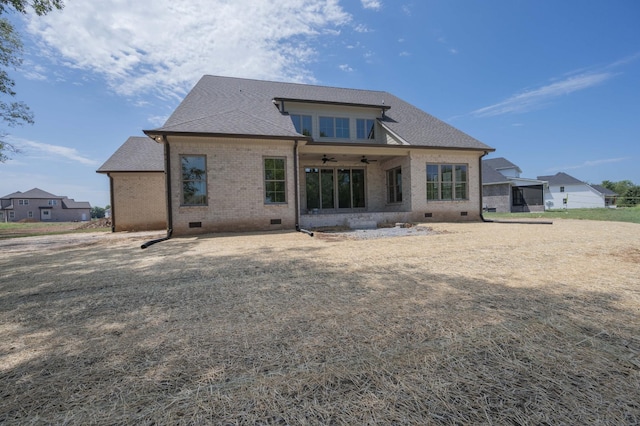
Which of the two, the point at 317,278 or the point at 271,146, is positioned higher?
the point at 271,146

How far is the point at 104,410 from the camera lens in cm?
146

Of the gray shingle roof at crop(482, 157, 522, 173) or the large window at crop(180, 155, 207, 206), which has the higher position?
the gray shingle roof at crop(482, 157, 522, 173)

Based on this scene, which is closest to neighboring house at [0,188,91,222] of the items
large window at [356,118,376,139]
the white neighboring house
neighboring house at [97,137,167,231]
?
neighboring house at [97,137,167,231]

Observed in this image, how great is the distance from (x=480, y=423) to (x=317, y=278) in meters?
2.72

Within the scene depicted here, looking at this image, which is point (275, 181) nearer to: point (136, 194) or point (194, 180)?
point (194, 180)

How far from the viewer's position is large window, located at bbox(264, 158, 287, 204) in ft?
35.5

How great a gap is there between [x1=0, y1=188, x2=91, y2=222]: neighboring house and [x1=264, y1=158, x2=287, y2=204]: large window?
2722 inches

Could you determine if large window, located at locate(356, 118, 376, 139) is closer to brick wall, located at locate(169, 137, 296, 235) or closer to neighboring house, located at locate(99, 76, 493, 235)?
neighboring house, located at locate(99, 76, 493, 235)

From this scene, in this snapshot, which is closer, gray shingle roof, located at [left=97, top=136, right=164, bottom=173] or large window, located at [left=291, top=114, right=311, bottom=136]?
gray shingle roof, located at [left=97, top=136, right=164, bottom=173]

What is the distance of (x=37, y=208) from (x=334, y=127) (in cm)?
7209

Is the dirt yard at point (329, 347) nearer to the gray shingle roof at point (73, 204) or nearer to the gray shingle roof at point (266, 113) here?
the gray shingle roof at point (266, 113)

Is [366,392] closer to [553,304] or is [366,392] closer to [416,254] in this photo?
[553,304]

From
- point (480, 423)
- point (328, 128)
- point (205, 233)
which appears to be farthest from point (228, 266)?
point (328, 128)

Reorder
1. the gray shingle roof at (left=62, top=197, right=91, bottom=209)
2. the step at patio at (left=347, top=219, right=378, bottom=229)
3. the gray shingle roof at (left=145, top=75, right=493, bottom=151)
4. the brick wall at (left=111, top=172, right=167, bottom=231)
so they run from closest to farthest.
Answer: the gray shingle roof at (left=145, top=75, right=493, bottom=151), the step at patio at (left=347, top=219, right=378, bottom=229), the brick wall at (left=111, top=172, right=167, bottom=231), the gray shingle roof at (left=62, top=197, right=91, bottom=209)
